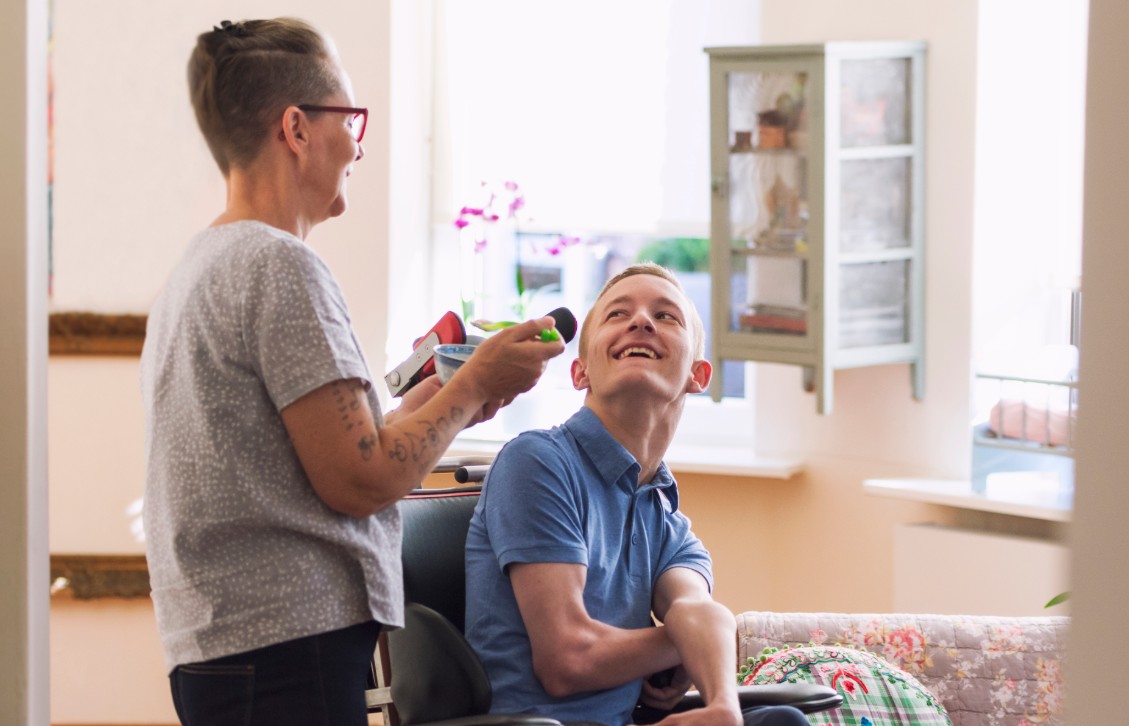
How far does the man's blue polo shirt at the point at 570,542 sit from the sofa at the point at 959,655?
614 millimetres

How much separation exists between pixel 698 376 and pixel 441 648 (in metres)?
0.64

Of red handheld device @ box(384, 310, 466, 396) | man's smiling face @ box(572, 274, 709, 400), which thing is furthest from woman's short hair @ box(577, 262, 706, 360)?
red handheld device @ box(384, 310, 466, 396)

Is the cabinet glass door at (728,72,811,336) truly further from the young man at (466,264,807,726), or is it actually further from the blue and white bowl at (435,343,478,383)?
the blue and white bowl at (435,343,478,383)

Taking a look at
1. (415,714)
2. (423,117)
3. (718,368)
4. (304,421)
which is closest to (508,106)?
(423,117)

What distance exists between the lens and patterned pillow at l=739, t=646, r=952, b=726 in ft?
7.29

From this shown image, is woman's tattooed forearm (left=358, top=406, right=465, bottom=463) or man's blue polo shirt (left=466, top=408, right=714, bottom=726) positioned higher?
woman's tattooed forearm (left=358, top=406, right=465, bottom=463)

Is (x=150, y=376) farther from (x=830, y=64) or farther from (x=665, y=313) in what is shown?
(x=830, y=64)

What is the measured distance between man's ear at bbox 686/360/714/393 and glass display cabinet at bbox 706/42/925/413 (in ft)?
4.11

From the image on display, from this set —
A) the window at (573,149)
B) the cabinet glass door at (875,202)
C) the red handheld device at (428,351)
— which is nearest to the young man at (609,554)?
the red handheld device at (428,351)

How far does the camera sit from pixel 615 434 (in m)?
1.96

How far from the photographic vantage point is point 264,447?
52.0 inches

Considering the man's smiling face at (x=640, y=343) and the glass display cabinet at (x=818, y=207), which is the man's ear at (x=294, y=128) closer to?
the man's smiling face at (x=640, y=343)

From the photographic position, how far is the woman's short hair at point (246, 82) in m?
1.38

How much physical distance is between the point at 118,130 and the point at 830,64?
6.70 feet
